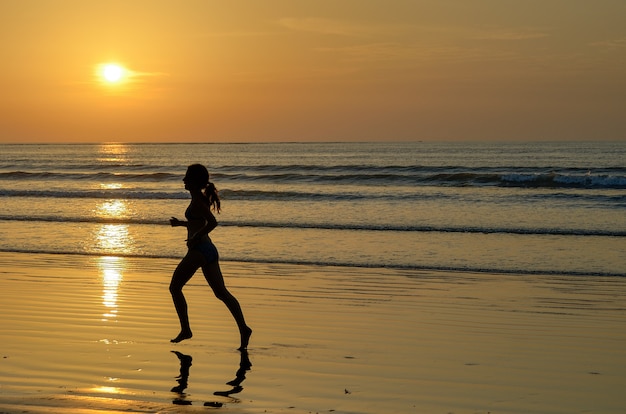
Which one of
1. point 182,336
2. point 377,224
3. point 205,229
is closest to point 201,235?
point 205,229

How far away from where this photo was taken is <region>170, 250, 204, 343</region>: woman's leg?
25.2 feet

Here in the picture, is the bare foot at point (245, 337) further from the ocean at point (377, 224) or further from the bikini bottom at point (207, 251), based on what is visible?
the ocean at point (377, 224)

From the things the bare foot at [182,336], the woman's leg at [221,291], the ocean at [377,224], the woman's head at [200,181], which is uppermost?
the ocean at [377,224]

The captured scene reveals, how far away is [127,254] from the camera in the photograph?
15.5 meters

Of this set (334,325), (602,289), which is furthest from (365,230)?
(334,325)

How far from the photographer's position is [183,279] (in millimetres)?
7809

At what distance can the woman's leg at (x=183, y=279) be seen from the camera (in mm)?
7688

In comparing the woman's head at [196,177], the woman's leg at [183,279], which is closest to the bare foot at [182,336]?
the woman's leg at [183,279]

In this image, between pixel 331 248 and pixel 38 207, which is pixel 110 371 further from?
pixel 38 207

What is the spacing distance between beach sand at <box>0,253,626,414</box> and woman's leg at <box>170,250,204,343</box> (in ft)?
0.39

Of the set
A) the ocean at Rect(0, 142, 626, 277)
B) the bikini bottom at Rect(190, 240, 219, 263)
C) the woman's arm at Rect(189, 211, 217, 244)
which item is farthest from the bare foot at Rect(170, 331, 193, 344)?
the ocean at Rect(0, 142, 626, 277)

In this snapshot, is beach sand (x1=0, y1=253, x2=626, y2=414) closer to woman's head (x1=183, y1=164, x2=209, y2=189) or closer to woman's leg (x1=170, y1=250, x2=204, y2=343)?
woman's leg (x1=170, y1=250, x2=204, y2=343)

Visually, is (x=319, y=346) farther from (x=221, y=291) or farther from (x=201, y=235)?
(x=201, y=235)

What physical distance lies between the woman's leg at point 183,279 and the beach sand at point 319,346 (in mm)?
118
